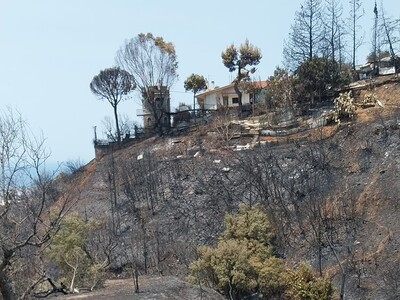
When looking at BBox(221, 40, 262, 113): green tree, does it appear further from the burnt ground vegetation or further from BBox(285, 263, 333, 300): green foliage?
BBox(285, 263, 333, 300): green foliage

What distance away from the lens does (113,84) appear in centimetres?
4100

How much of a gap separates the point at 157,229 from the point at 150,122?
15.8 meters

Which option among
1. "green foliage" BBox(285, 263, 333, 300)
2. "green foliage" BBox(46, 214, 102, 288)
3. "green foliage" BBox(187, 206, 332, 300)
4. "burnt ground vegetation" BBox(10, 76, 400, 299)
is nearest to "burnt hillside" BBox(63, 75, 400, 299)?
"burnt ground vegetation" BBox(10, 76, 400, 299)

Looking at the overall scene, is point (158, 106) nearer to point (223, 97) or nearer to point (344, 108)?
point (223, 97)

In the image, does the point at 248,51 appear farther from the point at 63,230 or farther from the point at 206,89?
the point at 63,230

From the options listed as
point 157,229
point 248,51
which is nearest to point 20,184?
point 157,229

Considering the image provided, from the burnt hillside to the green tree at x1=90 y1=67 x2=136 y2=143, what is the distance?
243 inches

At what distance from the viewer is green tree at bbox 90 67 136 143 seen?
135 ft

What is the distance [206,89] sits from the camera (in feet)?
149

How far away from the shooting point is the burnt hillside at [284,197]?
23.0 m

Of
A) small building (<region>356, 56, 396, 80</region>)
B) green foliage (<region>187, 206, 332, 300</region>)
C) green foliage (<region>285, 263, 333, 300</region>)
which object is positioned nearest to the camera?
green foliage (<region>285, 263, 333, 300</region>)

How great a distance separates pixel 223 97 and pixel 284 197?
1706cm

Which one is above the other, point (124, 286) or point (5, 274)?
point (5, 274)

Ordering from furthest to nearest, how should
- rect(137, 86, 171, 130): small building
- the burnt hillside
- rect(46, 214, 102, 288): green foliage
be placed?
rect(137, 86, 171, 130): small building, the burnt hillside, rect(46, 214, 102, 288): green foliage
